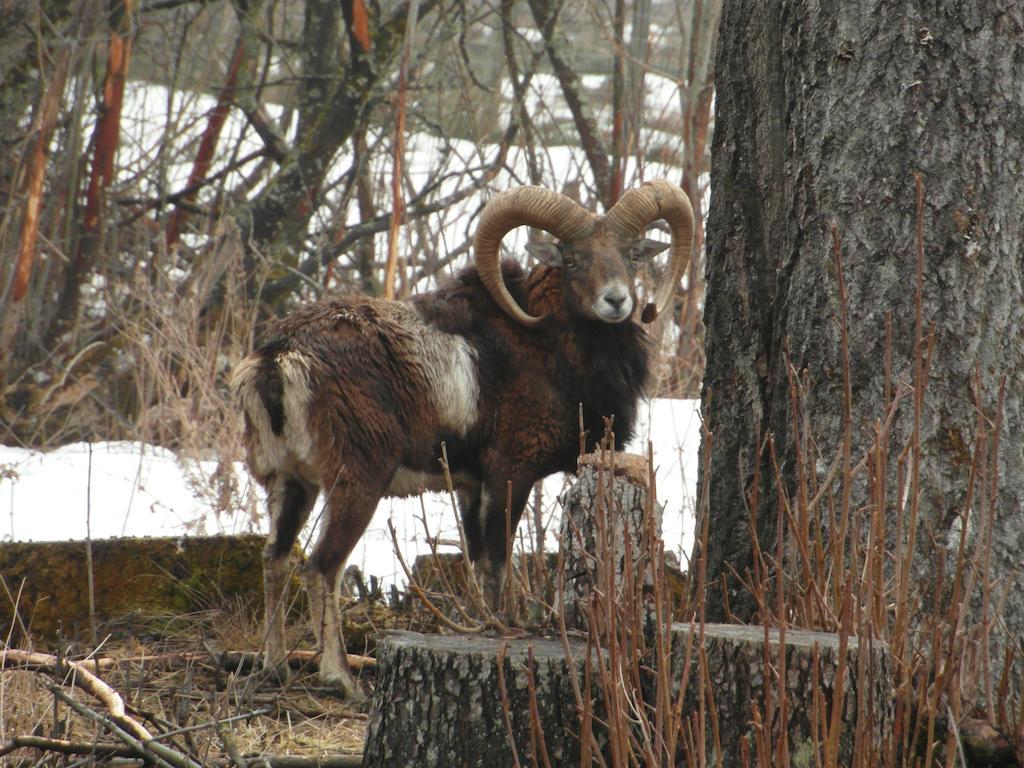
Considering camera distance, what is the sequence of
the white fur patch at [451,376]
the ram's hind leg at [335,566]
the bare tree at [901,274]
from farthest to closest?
the white fur patch at [451,376] → the ram's hind leg at [335,566] → the bare tree at [901,274]

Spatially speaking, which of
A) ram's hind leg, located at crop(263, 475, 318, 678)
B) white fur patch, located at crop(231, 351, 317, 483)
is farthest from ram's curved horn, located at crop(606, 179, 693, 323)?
ram's hind leg, located at crop(263, 475, 318, 678)

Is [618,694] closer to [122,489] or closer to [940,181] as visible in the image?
[940,181]

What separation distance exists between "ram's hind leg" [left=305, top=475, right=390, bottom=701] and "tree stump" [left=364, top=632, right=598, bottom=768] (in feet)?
6.80

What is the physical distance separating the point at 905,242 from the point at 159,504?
19.3 ft

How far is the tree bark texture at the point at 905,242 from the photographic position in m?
3.77

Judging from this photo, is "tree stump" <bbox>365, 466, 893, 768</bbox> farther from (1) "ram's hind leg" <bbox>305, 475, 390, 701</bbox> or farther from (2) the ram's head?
(2) the ram's head

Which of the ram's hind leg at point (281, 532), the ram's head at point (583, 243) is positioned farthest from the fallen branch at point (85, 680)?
the ram's head at point (583, 243)

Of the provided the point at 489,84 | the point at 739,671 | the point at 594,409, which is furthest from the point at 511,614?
the point at 489,84

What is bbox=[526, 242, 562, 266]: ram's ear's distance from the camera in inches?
273

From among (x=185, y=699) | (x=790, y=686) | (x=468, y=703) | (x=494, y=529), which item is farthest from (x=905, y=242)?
(x=494, y=529)

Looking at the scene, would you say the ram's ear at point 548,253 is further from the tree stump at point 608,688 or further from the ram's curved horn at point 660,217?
the tree stump at point 608,688

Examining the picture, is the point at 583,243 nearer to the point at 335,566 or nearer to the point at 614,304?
the point at 614,304

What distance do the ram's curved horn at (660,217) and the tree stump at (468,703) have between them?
387cm

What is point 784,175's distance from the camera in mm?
4195
